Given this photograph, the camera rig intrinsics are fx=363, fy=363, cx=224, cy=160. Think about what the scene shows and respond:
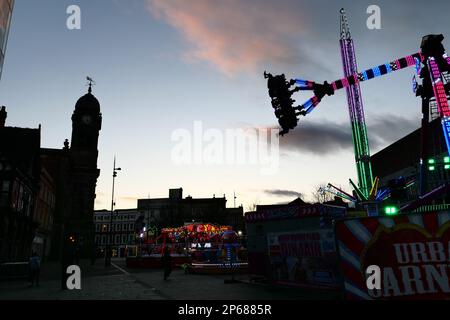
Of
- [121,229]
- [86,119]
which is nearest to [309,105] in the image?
[86,119]

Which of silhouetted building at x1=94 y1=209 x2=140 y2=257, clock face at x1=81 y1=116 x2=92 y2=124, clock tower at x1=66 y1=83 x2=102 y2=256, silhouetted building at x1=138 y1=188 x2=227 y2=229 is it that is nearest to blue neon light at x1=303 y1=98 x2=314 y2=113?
clock tower at x1=66 y1=83 x2=102 y2=256

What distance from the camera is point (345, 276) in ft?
26.5

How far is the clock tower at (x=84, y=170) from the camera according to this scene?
63.2 metres

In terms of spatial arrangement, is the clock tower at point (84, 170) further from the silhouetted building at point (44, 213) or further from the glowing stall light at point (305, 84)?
the glowing stall light at point (305, 84)

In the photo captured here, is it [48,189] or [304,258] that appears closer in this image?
[304,258]

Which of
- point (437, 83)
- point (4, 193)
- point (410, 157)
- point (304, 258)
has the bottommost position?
point (304, 258)

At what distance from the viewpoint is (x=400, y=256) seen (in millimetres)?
7574

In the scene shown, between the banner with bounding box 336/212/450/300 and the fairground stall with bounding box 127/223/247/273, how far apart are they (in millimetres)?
12889

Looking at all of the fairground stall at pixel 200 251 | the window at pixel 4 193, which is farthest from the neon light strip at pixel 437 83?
the window at pixel 4 193

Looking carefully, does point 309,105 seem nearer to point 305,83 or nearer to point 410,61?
point 305,83

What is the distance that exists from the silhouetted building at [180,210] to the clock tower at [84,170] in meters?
29.8

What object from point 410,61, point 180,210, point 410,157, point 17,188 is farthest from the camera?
point 180,210

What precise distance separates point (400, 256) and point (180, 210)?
97.7 m
